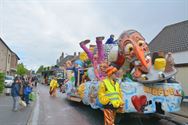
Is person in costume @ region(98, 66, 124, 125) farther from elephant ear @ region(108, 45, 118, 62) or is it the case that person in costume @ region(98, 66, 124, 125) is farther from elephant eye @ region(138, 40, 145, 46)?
elephant ear @ region(108, 45, 118, 62)

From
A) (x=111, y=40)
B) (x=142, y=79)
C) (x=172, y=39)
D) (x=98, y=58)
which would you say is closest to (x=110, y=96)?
(x=142, y=79)

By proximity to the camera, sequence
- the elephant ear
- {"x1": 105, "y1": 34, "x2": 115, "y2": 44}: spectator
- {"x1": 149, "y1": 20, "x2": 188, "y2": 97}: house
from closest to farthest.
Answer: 1. the elephant ear
2. {"x1": 105, "y1": 34, "x2": 115, "y2": 44}: spectator
3. {"x1": 149, "y1": 20, "x2": 188, "y2": 97}: house

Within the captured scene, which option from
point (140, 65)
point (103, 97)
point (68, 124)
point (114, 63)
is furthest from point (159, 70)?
point (68, 124)

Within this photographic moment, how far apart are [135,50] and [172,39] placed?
15726 mm

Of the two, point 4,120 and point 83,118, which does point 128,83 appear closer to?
point 83,118

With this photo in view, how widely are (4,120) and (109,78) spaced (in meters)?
5.37

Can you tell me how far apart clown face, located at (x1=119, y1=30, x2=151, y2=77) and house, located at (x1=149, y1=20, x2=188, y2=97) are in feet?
36.5

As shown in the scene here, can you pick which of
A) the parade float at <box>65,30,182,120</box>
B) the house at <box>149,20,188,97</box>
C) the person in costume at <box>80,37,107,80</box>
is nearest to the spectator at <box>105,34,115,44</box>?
the person in costume at <box>80,37,107,80</box>

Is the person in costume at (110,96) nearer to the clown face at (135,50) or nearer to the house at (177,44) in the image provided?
the clown face at (135,50)

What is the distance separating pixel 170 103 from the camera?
352 inches

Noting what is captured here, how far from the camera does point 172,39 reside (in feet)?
79.5

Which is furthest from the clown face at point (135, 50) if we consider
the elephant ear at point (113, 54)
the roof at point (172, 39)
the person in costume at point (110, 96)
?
the roof at point (172, 39)

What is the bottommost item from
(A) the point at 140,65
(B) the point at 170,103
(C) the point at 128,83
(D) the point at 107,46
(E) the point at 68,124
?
(E) the point at 68,124

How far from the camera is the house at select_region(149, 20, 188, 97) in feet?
66.7
